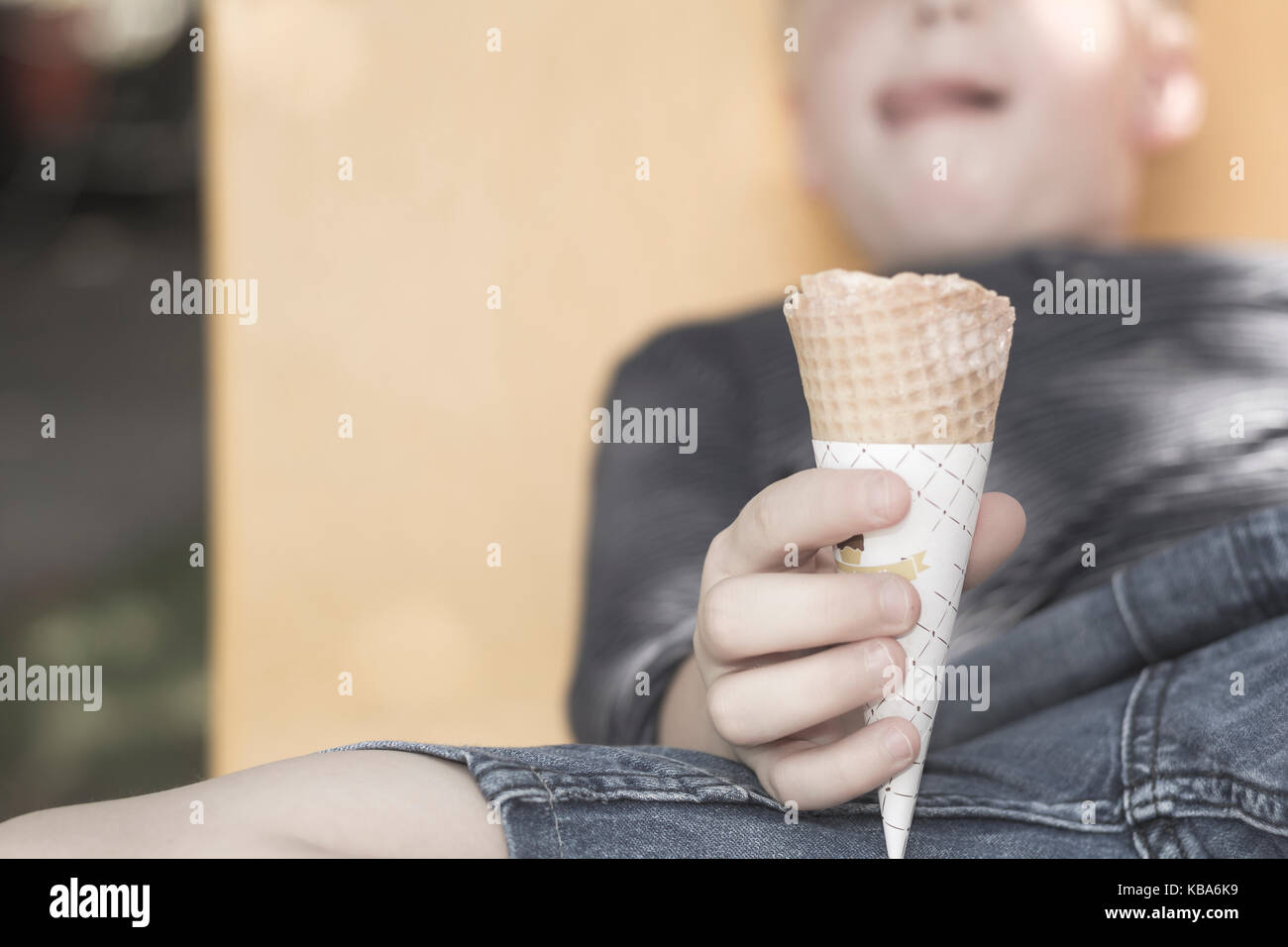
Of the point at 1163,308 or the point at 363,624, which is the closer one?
the point at 1163,308

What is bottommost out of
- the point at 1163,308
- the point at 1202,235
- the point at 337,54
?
the point at 1163,308

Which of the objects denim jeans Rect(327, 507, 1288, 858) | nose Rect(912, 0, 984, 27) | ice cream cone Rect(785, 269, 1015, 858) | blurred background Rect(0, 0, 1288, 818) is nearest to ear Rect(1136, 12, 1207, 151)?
blurred background Rect(0, 0, 1288, 818)

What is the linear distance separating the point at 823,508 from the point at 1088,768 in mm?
249

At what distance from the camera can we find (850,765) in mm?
476

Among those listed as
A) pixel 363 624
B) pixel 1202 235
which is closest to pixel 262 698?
pixel 363 624

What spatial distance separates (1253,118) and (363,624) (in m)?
1.55

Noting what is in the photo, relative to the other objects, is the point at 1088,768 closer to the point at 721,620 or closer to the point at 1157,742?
the point at 1157,742

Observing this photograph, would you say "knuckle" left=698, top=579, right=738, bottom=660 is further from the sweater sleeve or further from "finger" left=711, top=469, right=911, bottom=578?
the sweater sleeve

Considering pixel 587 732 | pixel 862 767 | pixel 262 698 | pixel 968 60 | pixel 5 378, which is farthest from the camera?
pixel 5 378

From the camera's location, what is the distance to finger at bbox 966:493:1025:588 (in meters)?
0.55

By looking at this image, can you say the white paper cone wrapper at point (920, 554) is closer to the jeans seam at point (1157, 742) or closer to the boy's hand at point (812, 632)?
the boy's hand at point (812, 632)

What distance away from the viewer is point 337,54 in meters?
1.52

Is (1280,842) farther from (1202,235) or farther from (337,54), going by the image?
(337,54)

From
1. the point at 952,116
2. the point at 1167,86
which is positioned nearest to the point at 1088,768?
the point at 952,116
